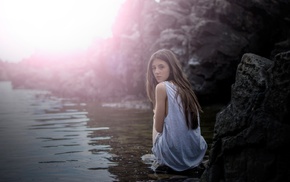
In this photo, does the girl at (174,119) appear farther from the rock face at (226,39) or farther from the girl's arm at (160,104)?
the rock face at (226,39)

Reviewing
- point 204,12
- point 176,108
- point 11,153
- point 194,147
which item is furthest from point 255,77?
point 204,12

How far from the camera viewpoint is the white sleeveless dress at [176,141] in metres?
4.96

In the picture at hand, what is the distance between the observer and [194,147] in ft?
16.8

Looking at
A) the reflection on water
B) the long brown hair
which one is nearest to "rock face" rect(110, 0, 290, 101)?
the reflection on water

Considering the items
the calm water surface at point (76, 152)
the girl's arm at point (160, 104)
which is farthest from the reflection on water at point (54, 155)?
the girl's arm at point (160, 104)

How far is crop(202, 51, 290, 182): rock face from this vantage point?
3.13 meters

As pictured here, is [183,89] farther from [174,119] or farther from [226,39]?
[226,39]

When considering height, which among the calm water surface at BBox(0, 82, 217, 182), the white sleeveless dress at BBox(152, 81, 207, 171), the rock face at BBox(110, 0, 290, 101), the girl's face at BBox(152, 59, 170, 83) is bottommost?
the calm water surface at BBox(0, 82, 217, 182)

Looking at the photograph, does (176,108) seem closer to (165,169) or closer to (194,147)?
(194,147)

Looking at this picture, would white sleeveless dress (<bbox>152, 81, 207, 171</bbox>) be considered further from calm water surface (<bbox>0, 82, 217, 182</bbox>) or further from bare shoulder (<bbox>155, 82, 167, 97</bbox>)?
calm water surface (<bbox>0, 82, 217, 182</bbox>)

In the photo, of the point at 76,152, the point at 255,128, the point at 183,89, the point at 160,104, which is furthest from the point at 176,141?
the point at 76,152

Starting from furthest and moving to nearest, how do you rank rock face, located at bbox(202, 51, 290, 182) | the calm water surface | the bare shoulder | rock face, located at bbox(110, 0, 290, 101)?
rock face, located at bbox(110, 0, 290, 101) → the calm water surface → the bare shoulder → rock face, located at bbox(202, 51, 290, 182)

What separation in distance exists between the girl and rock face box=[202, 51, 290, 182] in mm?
1114

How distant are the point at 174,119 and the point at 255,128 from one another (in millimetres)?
1798
